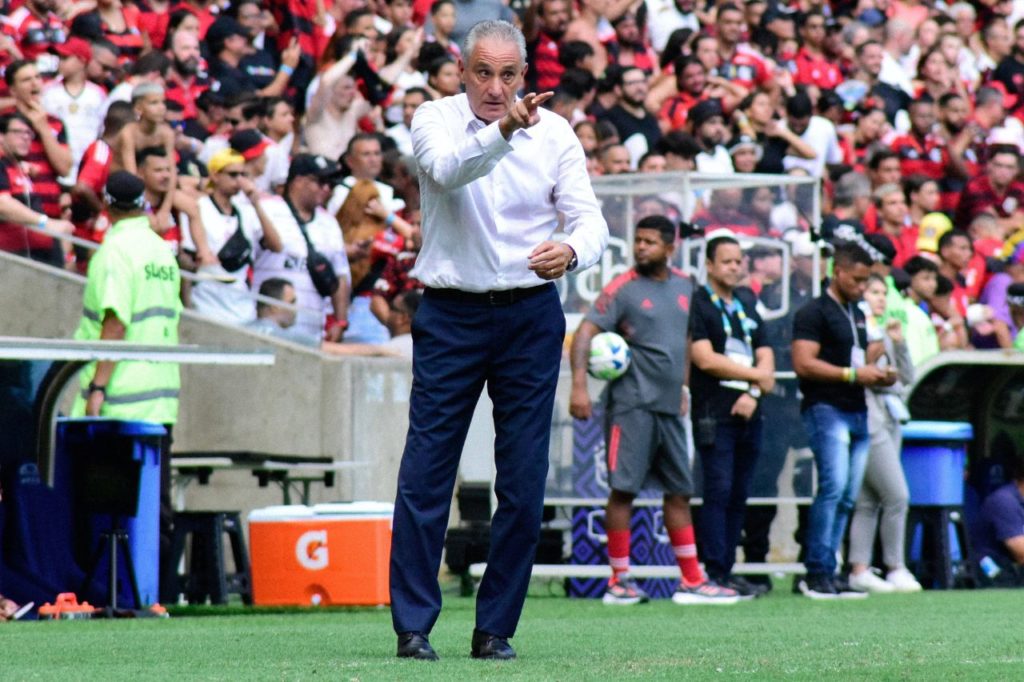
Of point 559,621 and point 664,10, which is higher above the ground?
point 664,10

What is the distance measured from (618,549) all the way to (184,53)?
21.7 feet

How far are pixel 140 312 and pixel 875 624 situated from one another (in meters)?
4.52

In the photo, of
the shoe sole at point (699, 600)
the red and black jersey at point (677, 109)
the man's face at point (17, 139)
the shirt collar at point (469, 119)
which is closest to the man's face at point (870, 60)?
the red and black jersey at point (677, 109)

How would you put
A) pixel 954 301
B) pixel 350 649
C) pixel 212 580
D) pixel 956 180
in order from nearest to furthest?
pixel 350 649 < pixel 212 580 < pixel 954 301 < pixel 956 180

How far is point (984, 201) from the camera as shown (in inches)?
826

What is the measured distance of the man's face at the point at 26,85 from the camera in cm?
1404

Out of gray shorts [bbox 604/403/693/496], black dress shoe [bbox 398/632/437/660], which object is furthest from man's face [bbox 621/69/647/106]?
black dress shoe [bbox 398/632/437/660]

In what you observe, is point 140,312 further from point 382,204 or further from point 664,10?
point 664,10

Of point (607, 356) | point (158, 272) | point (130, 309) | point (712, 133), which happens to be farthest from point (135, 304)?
point (712, 133)

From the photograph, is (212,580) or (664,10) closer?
(212,580)

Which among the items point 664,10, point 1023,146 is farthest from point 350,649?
point 1023,146

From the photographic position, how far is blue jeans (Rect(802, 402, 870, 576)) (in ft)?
41.0

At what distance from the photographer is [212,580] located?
486 inches

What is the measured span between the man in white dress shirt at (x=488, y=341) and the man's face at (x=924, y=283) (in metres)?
10.3
